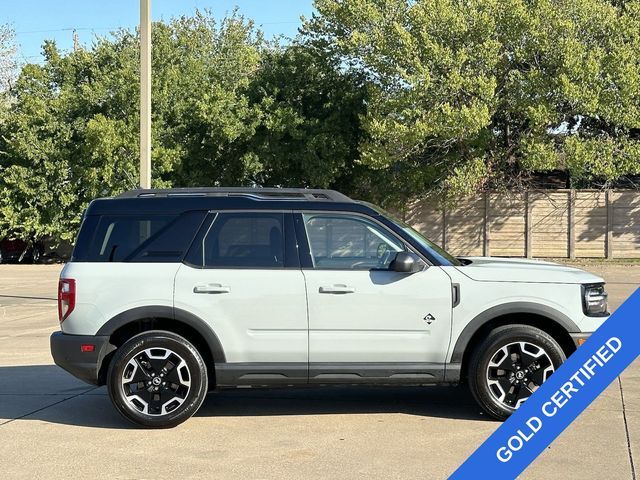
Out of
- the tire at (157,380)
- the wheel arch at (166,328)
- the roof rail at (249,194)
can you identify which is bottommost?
the tire at (157,380)

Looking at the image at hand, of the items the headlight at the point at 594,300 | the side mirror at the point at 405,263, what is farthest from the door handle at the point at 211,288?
the headlight at the point at 594,300

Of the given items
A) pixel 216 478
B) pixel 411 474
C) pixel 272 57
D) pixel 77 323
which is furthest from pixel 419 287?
pixel 272 57

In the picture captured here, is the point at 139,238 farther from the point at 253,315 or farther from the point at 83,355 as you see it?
the point at 253,315

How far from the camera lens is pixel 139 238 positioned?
648 cm

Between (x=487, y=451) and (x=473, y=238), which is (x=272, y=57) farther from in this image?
(x=487, y=451)

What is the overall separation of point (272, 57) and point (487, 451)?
87.6ft

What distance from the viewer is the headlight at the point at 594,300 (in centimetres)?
632

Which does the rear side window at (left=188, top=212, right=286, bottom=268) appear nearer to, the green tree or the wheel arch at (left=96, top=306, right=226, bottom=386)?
the wheel arch at (left=96, top=306, right=226, bottom=386)

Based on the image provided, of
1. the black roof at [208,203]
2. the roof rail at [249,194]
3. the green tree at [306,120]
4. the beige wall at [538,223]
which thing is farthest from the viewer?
the green tree at [306,120]

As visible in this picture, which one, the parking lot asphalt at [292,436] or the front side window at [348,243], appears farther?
the front side window at [348,243]

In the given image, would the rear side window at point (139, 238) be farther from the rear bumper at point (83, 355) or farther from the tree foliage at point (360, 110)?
the tree foliage at point (360, 110)

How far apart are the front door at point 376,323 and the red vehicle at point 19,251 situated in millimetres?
25733

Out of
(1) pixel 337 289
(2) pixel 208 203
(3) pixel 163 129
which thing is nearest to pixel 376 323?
(1) pixel 337 289

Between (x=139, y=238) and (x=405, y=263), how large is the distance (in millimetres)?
2264
